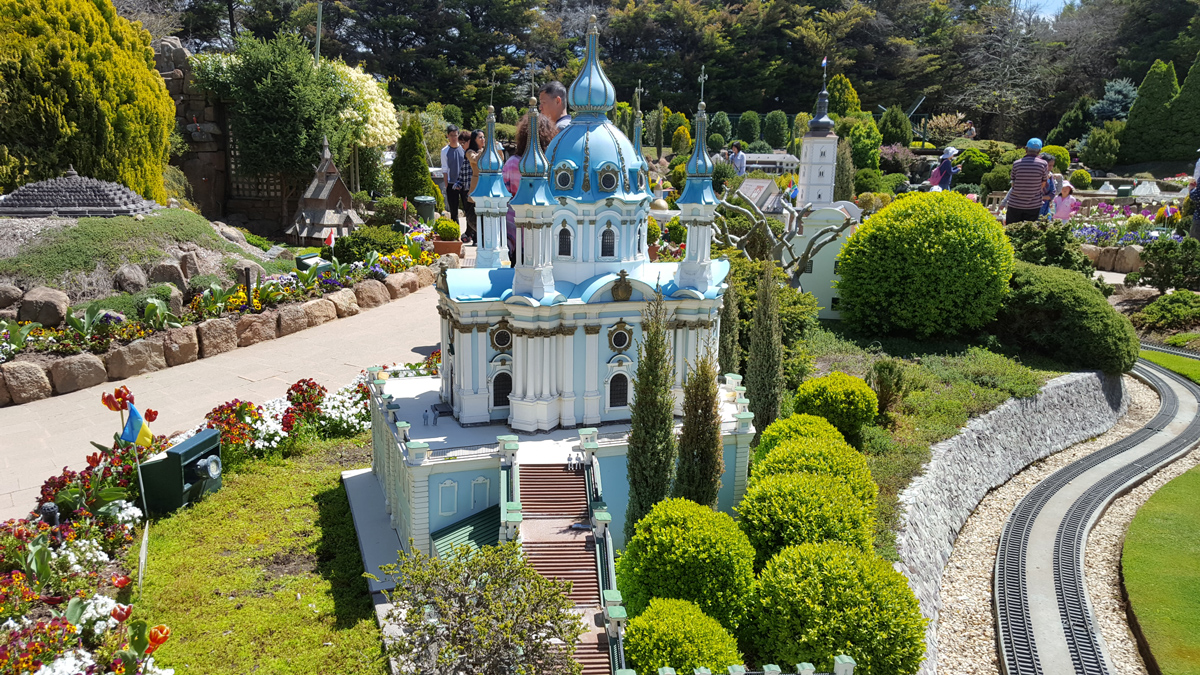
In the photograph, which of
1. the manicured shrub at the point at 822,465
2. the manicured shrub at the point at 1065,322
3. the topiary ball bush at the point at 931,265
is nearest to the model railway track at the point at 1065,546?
the manicured shrub at the point at 1065,322

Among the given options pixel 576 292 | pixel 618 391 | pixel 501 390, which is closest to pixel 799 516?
pixel 618 391

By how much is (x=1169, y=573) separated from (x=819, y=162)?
72.7 feet

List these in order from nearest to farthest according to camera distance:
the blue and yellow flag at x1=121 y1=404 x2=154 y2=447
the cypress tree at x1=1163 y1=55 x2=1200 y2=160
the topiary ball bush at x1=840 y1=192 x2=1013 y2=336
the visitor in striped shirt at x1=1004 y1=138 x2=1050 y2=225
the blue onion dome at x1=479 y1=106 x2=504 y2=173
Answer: the blue and yellow flag at x1=121 y1=404 x2=154 y2=447 < the blue onion dome at x1=479 y1=106 x2=504 y2=173 < the topiary ball bush at x1=840 y1=192 x2=1013 y2=336 < the visitor in striped shirt at x1=1004 y1=138 x2=1050 y2=225 < the cypress tree at x1=1163 y1=55 x2=1200 y2=160

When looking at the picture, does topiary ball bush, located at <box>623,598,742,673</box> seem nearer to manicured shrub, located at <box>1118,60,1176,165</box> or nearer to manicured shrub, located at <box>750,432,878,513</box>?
manicured shrub, located at <box>750,432,878,513</box>

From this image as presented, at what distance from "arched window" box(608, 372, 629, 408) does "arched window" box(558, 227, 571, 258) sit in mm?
2864

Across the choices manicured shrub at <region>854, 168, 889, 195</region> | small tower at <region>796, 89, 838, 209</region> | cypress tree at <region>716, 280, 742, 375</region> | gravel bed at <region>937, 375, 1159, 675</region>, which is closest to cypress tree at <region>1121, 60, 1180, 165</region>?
manicured shrub at <region>854, 168, 889, 195</region>

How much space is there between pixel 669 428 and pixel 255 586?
26.7ft

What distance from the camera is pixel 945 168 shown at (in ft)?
150

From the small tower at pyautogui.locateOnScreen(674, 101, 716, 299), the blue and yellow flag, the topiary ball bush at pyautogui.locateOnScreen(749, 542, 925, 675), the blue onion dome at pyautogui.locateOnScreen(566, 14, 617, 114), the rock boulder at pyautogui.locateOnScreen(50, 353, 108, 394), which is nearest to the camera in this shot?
the topiary ball bush at pyautogui.locateOnScreen(749, 542, 925, 675)

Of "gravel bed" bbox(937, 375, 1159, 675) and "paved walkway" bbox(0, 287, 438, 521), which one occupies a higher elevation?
"paved walkway" bbox(0, 287, 438, 521)

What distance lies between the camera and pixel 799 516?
14.6 meters

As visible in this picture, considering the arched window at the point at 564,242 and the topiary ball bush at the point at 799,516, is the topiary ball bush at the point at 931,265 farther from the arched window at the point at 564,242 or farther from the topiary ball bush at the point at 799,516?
the arched window at the point at 564,242

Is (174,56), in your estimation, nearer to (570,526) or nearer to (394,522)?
(394,522)

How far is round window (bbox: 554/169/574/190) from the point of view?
1716 cm
